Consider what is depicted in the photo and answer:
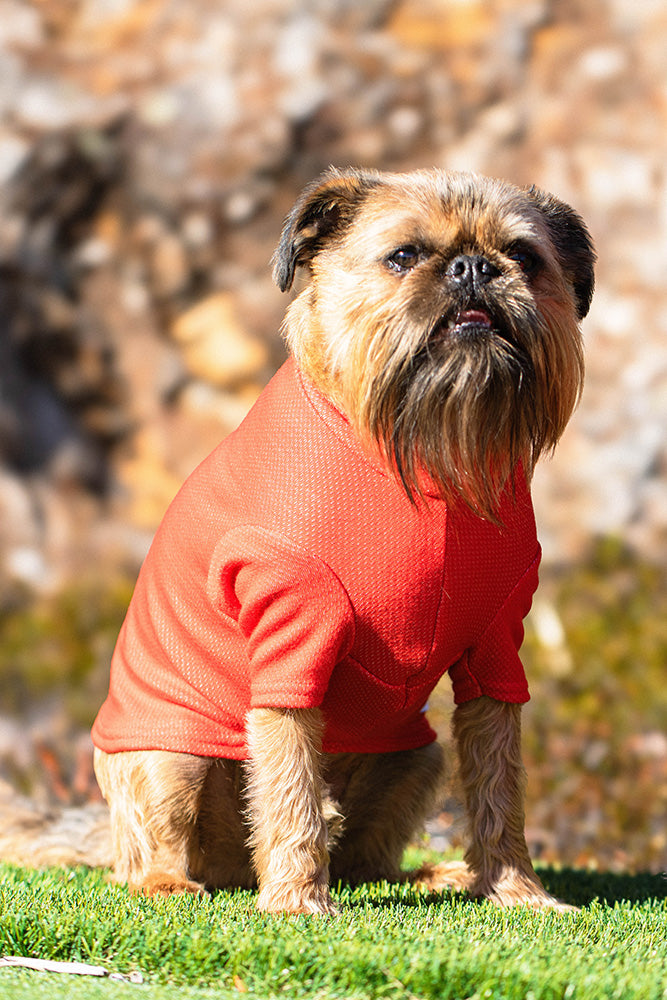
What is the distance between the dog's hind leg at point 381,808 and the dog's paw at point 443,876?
0.08 m

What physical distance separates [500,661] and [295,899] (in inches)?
35.8

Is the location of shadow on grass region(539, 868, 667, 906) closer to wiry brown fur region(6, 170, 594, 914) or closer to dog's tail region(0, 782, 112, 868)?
wiry brown fur region(6, 170, 594, 914)

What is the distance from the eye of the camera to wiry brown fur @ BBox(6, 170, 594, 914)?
3.04 metres

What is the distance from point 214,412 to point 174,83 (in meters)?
2.39

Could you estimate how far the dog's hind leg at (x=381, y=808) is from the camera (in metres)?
3.78

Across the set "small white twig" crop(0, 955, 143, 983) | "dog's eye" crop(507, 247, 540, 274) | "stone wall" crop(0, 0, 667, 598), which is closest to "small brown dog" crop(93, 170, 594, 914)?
"dog's eye" crop(507, 247, 540, 274)

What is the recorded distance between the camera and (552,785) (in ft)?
19.2

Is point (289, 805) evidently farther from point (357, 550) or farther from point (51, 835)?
point (51, 835)

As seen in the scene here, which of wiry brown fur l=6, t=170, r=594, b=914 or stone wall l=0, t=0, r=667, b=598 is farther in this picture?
stone wall l=0, t=0, r=667, b=598

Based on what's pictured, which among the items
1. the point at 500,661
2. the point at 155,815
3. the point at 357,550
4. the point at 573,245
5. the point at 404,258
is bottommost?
the point at 155,815

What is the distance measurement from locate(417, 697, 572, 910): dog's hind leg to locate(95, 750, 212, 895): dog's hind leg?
2.62 ft

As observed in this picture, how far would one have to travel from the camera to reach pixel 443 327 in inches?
120

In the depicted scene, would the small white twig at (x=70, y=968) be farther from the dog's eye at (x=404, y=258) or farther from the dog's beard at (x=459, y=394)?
the dog's eye at (x=404, y=258)

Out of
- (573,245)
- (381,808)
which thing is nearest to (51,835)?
(381,808)
